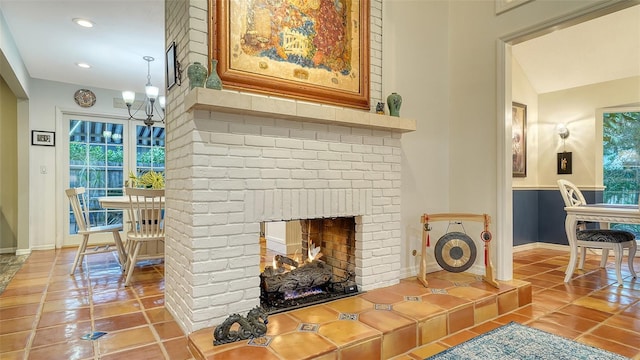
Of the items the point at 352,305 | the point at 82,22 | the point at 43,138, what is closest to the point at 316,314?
the point at 352,305

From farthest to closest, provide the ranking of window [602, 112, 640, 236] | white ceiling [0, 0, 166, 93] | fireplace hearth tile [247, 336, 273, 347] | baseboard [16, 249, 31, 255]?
window [602, 112, 640, 236], baseboard [16, 249, 31, 255], white ceiling [0, 0, 166, 93], fireplace hearth tile [247, 336, 273, 347]

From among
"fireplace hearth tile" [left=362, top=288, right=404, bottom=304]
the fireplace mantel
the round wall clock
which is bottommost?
"fireplace hearth tile" [left=362, top=288, right=404, bottom=304]

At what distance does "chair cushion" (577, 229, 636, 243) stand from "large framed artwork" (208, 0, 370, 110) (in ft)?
8.44

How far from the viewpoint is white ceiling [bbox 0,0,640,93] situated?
3.12m

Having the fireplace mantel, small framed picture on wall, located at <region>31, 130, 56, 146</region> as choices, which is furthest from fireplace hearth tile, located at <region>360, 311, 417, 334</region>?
small framed picture on wall, located at <region>31, 130, 56, 146</region>

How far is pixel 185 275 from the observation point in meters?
2.01

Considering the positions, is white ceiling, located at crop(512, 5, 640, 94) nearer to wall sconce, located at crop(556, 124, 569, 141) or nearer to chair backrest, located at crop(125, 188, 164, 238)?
wall sconce, located at crop(556, 124, 569, 141)

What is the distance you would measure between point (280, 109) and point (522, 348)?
198cm

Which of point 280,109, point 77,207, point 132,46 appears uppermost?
point 132,46

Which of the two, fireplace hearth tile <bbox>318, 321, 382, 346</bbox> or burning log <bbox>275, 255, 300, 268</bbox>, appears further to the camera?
burning log <bbox>275, 255, 300, 268</bbox>

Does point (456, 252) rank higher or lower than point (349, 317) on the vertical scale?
higher

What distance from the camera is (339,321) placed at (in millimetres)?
2021

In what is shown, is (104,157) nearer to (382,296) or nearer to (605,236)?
(382,296)

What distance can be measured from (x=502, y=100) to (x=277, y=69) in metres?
1.94
